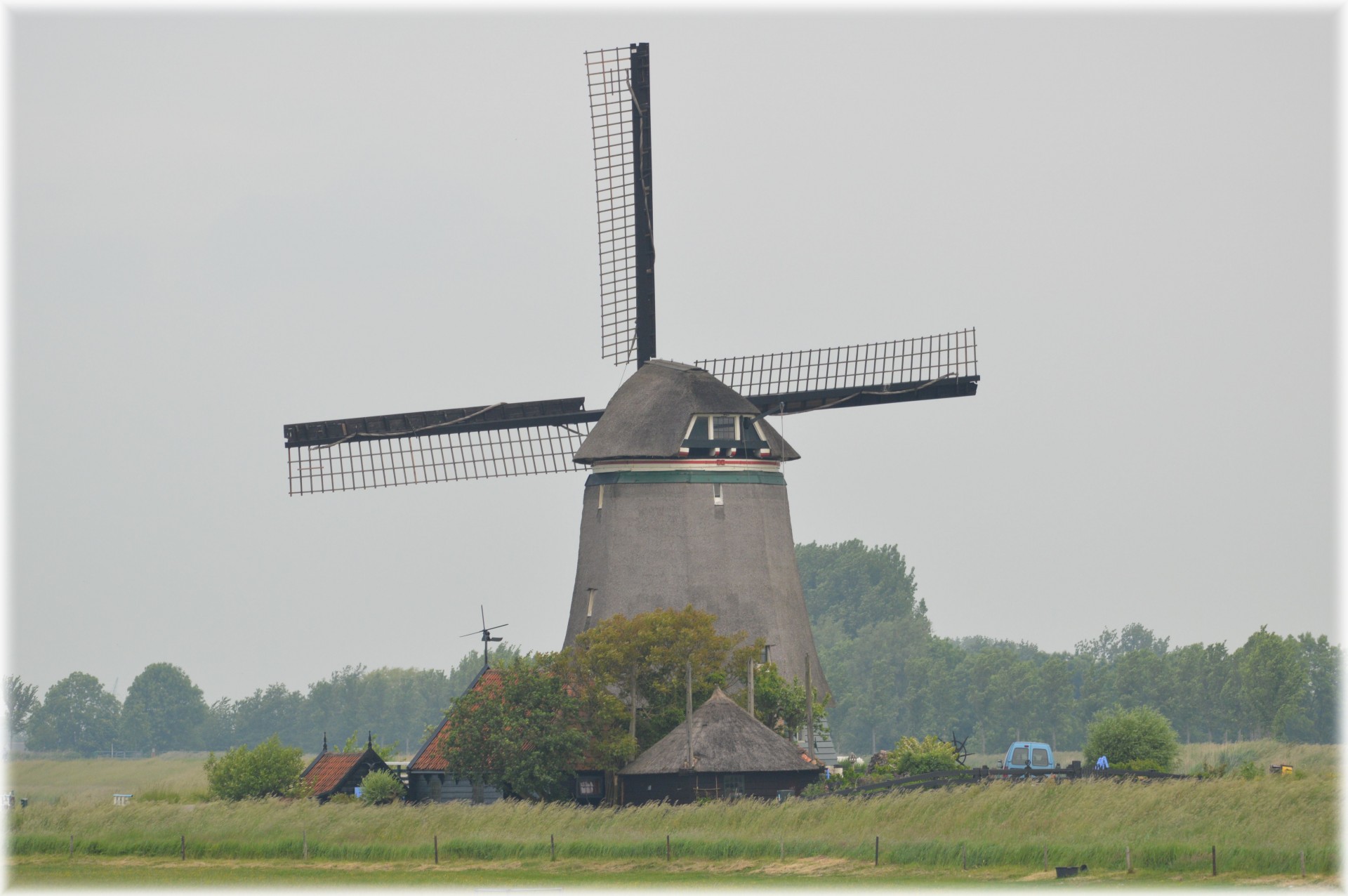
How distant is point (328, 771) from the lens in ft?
163

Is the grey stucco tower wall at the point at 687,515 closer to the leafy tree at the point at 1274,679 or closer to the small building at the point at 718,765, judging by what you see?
the small building at the point at 718,765

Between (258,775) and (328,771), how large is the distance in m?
2.48

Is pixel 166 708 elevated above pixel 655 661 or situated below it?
below

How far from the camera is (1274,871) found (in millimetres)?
32500

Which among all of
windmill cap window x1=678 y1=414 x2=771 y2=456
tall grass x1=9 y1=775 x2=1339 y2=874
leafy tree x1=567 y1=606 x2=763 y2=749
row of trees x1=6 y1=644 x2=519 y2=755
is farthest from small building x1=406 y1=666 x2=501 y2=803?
row of trees x1=6 y1=644 x2=519 y2=755

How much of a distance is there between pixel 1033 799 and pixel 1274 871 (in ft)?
22.5

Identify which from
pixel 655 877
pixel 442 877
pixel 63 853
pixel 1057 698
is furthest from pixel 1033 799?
pixel 1057 698

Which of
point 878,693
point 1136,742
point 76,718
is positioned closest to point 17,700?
point 76,718

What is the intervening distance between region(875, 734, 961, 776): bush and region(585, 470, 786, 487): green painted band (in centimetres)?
671

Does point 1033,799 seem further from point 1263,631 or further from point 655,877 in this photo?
point 1263,631

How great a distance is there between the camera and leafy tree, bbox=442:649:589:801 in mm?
44375

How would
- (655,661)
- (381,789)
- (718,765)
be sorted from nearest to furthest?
1. (718,765)
2. (655,661)
3. (381,789)

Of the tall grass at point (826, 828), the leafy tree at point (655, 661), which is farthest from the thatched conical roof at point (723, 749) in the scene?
the tall grass at point (826, 828)

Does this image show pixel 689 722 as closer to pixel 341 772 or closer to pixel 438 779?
pixel 438 779
